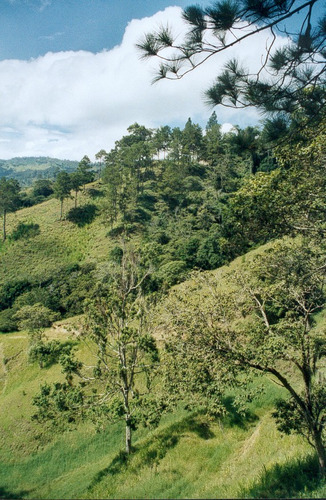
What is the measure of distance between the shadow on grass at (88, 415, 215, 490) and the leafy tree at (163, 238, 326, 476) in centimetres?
564

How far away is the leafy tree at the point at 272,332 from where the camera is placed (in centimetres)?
658

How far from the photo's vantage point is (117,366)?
12.5m

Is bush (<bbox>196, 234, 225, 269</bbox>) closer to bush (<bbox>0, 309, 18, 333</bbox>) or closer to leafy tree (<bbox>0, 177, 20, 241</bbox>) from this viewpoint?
bush (<bbox>0, 309, 18, 333</bbox>)

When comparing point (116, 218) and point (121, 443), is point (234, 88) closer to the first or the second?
point (121, 443)

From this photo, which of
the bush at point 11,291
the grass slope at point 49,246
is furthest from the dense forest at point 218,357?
the grass slope at point 49,246

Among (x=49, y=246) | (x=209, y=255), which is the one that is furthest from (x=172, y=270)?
(x=49, y=246)

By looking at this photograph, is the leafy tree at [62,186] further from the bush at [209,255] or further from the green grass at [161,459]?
the green grass at [161,459]

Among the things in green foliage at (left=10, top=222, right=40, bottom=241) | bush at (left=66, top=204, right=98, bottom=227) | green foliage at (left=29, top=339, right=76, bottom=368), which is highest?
bush at (left=66, top=204, right=98, bottom=227)

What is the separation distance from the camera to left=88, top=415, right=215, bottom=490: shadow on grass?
11031 mm

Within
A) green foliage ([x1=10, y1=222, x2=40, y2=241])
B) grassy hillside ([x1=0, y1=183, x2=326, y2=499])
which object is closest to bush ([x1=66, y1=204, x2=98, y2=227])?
green foliage ([x1=10, y1=222, x2=40, y2=241])

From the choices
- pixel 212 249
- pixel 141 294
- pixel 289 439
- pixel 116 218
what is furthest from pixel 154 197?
pixel 289 439

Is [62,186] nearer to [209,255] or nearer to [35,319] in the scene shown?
[209,255]

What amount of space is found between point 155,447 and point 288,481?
283 inches

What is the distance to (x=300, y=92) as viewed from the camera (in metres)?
5.41
